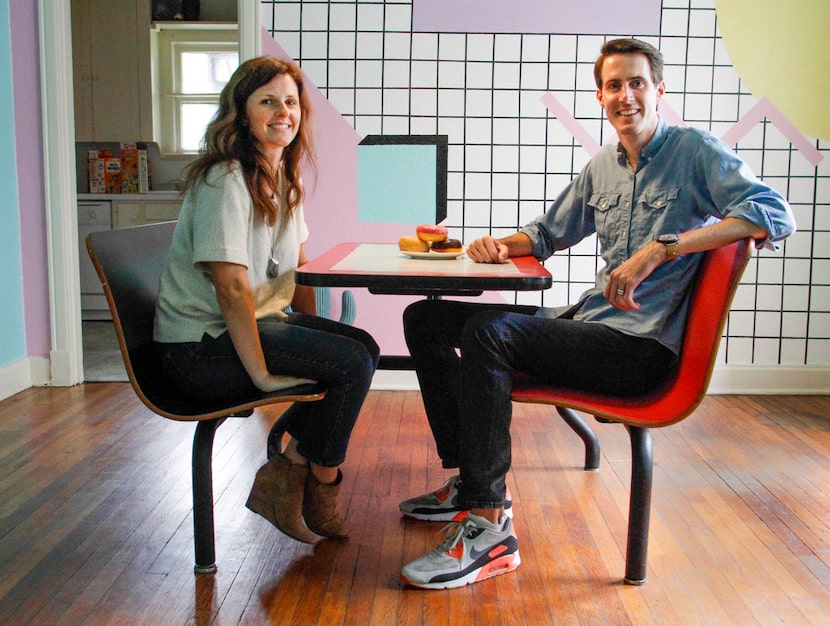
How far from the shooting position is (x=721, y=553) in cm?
209

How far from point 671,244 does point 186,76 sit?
5228 millimetres

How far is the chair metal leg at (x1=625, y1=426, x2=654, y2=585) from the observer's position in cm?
191

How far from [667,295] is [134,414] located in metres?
2.05

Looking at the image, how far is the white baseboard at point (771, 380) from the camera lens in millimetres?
3695

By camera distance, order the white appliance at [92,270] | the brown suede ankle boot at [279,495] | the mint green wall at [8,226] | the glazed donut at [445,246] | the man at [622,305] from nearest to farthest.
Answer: the man at [622,305]
the brown suede ankle boot at [279,495]
the glazed donut at [445,246]
the mint green wall at [8,226]
the white appliance at [92,270]

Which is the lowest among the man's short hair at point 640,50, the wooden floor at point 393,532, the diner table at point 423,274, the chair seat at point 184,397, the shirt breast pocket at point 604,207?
the wooden floor at point 393,532

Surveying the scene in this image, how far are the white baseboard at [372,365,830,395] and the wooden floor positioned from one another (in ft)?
1.46

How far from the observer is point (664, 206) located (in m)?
2.06

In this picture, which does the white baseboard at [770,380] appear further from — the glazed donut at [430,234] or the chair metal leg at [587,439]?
the glazed donut at [430,234]

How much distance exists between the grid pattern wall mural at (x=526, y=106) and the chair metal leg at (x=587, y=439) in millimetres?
1005

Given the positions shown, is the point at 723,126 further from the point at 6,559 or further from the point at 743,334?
the point at 6,559

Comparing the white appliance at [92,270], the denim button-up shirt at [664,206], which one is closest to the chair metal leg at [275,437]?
the denim button-up shirt at [664,206]

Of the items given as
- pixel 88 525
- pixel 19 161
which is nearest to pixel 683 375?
pixel 88 525

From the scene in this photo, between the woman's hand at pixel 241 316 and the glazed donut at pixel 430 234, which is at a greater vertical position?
the glazed donut at pixel 430 234
